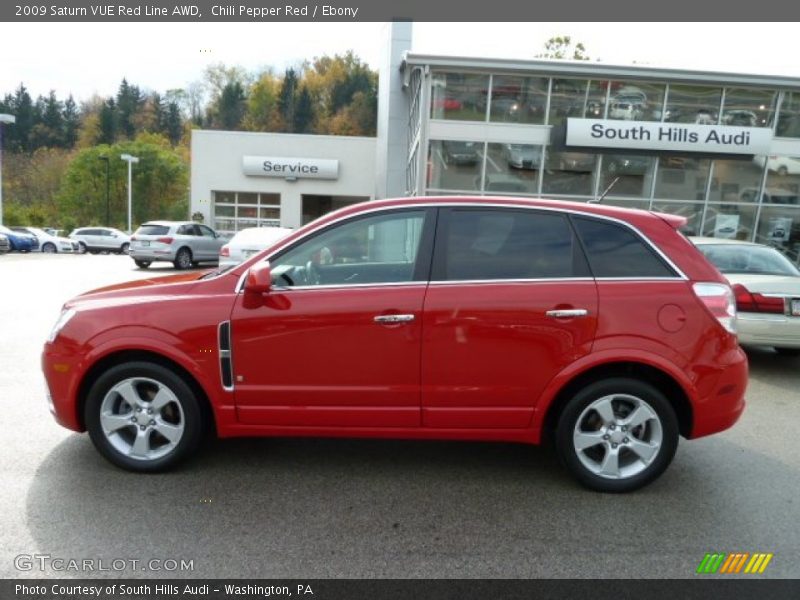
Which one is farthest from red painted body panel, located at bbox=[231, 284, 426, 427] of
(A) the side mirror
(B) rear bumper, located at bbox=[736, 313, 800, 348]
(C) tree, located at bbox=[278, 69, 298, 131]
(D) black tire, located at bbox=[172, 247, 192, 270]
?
(C) tree, located at bbox=[278, 69, 298, 131]

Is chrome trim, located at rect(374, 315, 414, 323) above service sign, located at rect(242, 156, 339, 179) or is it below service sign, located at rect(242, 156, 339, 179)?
below

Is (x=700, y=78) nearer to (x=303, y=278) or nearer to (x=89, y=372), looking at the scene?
(x=303, y=278)

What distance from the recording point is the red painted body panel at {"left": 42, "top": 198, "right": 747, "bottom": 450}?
349cm

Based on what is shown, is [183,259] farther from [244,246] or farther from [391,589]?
[391,589]

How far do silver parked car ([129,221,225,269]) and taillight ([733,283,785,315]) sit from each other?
16164 mm

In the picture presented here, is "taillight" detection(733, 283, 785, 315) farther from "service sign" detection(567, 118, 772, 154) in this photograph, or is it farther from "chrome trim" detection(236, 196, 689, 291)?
"service sign" detection(567, 118, 772, 154)

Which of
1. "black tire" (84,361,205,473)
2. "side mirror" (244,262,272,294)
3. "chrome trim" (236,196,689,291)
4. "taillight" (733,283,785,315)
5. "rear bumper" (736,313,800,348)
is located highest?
"chrome trim" (236,196,689,291)

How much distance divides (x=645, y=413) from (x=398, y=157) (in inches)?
801

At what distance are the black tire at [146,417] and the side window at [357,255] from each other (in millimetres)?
930

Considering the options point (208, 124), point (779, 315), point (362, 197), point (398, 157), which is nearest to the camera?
point (779, 315)

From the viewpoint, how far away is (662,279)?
11.7 feet

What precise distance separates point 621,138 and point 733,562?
50.0 feet

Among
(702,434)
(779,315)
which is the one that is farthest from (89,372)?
(779,315)

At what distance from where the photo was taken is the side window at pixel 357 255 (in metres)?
3.63
